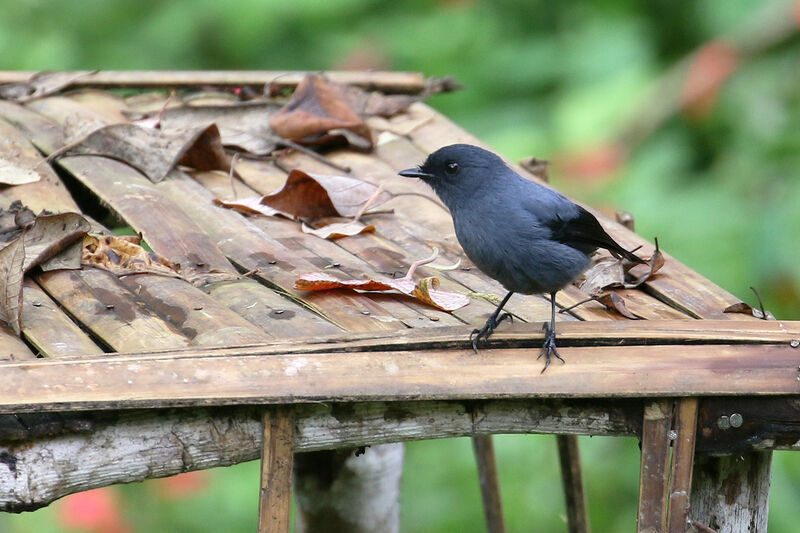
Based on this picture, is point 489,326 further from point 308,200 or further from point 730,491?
point 308,200

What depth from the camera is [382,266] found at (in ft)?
10.8

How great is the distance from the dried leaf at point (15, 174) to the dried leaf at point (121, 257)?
0.64 metres

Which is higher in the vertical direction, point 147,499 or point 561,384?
point 147,499

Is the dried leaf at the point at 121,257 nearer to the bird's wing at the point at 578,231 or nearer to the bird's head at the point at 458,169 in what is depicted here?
the bird's head at the point at 458,169

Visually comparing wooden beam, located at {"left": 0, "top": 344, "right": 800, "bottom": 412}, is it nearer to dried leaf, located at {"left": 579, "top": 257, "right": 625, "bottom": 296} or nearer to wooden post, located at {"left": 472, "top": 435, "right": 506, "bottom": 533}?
dried leaf, located at {"left": 579, "top": 257, "right": 625, "bottom": 296}

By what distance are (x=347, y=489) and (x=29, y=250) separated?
1745 mm

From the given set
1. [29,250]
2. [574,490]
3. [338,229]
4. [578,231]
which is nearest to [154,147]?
Answer: [338,229]

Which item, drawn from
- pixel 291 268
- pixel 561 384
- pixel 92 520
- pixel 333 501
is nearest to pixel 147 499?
pixel 92 520

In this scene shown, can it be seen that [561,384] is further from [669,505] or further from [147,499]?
[147,499]

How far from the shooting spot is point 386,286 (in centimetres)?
297

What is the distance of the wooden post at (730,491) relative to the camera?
270 cm

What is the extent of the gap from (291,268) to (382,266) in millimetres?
283

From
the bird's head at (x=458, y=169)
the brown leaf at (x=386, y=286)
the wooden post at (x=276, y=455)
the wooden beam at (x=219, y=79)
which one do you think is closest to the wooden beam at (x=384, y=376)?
the wooden post at (x=276, y=455)

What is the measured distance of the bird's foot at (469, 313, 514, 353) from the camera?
2564mm
